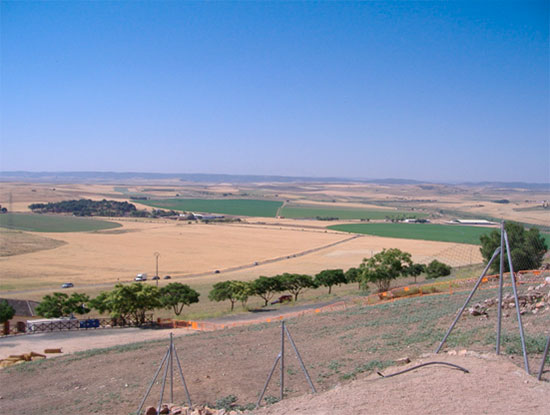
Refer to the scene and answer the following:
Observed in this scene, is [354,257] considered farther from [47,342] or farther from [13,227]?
[13,227]

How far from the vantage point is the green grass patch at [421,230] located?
84.7m

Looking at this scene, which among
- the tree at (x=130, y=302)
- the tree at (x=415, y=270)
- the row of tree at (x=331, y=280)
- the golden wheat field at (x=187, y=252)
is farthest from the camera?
the golden wheat field at (x=187, y=252)

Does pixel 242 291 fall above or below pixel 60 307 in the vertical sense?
above

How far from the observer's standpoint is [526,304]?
16.1 m

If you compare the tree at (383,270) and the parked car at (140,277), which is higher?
the tree at (383,270)

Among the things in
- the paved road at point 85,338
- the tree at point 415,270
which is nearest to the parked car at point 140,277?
the paved road at point 85,338

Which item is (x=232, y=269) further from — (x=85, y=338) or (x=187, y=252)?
(x=85, y=338)

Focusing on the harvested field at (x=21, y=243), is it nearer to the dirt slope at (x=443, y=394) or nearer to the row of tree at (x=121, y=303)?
the row of tree at (x=121, y=303)

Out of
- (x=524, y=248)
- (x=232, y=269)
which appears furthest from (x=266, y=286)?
(x=232, y=269)

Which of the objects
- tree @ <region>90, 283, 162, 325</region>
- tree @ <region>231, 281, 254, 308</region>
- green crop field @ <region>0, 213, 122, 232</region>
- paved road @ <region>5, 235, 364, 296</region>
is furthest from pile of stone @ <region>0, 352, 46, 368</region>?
green crop field @ <region>0, 213, 122, 232</region>

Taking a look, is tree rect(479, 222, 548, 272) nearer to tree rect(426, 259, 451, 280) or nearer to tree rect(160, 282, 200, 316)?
tree rect(426, 259, 451, 280)

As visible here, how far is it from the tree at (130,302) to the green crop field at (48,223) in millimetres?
59970

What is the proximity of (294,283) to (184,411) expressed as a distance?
96.5ft

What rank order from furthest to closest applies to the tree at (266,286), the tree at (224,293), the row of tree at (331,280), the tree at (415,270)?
the tree at (415,270), the tree at (266,286), the tree at (224,293), the row of tree at (331,280)
